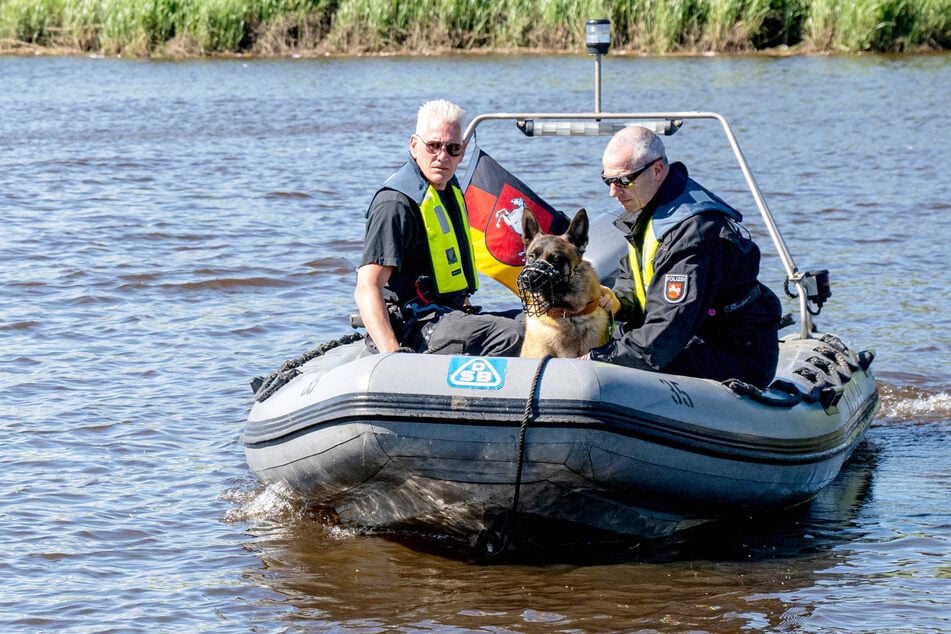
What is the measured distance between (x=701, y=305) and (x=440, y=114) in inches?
49.7

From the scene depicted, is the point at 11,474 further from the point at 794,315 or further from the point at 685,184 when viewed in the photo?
the point at 794,315

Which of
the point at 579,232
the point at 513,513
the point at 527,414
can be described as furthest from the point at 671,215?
the point at 513,513

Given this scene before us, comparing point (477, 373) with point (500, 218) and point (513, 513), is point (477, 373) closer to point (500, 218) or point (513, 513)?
point (513, 513)

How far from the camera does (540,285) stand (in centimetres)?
461

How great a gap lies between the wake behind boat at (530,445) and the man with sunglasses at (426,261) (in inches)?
11.7

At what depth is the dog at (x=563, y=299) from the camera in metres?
4.68

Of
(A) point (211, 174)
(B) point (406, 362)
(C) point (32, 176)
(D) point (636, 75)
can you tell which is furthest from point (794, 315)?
(D) point (636, 75)

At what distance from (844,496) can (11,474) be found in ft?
12.2

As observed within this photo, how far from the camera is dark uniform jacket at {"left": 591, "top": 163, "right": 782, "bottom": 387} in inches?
182

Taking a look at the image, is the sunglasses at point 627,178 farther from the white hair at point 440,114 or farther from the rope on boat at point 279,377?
the rope on boat at point 279,377

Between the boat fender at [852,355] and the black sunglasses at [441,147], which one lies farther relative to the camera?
Answer: the boat fender at [852,355]

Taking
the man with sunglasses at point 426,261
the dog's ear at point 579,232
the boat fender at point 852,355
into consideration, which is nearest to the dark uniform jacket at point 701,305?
the dog's ear at point 579,232

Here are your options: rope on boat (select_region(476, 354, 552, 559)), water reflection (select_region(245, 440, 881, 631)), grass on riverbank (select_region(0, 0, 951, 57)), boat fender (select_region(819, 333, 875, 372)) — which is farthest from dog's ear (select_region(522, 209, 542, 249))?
grass on riverbank (select_region(0, 0, 951, 57))

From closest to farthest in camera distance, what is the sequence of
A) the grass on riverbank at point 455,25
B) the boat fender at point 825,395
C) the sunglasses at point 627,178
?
1. the sunglasses at point 627,178
2. the boat fender at point 825,395
3. the grass on riverbank at point 455,25
